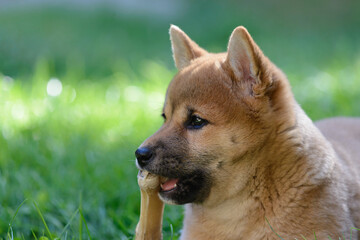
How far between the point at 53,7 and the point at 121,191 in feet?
30.0

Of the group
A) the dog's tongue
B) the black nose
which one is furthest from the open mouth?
the black nose

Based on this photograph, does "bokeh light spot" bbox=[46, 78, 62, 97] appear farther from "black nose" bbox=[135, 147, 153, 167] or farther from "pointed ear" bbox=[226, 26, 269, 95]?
"pointed ear" bbox=[226, 26, 269, 95]

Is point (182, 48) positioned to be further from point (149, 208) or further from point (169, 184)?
point (149, 208)

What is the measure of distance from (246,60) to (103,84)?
4744 millimetres

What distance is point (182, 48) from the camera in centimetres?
388

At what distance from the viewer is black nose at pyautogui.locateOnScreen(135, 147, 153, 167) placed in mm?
3099

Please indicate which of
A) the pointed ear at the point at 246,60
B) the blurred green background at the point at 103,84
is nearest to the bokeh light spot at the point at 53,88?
the blurred green background at the point at 103,84

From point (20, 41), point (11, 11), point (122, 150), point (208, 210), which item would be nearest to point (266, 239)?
point (208, 210)

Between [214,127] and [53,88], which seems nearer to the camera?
[214,127]

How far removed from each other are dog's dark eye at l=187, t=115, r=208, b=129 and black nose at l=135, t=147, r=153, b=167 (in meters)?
0.31

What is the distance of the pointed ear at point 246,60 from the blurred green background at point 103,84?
124 cm

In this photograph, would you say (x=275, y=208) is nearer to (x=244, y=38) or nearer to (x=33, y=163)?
(x=244, y=38)

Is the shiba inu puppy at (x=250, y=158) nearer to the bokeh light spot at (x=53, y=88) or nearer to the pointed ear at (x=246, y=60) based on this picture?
the pointed ear at (x=246, y=60)

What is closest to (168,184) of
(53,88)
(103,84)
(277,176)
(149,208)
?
(149,208)
